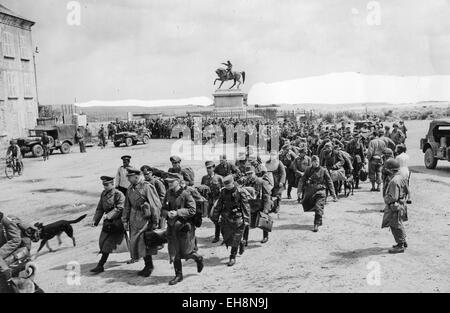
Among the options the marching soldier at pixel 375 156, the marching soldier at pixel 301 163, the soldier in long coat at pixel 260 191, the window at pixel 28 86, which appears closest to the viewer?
the soldier in long coat at pixel 260 191

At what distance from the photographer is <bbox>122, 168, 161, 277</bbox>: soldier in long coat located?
6980mm

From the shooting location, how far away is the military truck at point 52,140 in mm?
26234

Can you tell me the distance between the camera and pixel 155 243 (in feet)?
22.9

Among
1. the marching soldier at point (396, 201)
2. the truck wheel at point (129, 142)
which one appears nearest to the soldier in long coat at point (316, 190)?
the marching soldier at point (396, 201)

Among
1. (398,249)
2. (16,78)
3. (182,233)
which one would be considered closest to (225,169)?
(182,233)

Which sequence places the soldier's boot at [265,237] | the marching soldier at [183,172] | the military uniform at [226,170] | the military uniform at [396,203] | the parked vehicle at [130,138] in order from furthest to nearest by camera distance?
1. the parked vehicle at [130,138]
2. the military uniform at [226,170]
3. the marching soldier at [183,172]
4. the soldier's boot at [265,237]
5. the military uniform at [396,203]

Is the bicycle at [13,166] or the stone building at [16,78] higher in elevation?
the stone building at [16,78]

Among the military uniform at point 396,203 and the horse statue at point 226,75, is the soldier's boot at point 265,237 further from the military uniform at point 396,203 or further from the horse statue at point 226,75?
the horse statue at point 226,75

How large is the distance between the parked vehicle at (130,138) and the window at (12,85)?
731 cm

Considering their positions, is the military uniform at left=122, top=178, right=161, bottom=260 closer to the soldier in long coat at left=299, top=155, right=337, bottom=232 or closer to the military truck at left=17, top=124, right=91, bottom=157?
the soldier in long coat at left=299, top=155, right=337, bottom=232

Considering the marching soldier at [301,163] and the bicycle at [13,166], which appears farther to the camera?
the bicycle at [13,166]

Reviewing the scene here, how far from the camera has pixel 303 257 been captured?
7.80 m

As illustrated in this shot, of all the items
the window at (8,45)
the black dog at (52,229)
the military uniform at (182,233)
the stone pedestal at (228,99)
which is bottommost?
the black dog at (52,229)

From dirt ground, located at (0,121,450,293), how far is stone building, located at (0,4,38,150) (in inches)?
729
